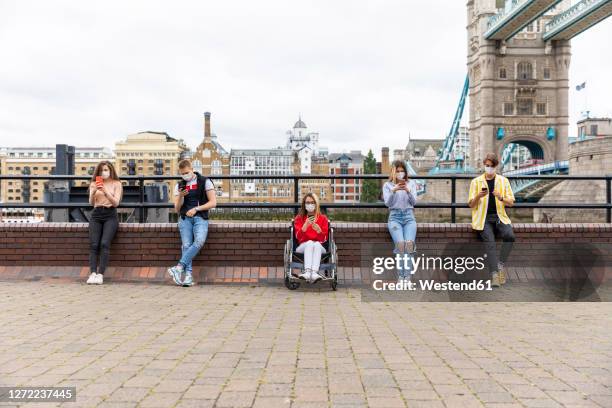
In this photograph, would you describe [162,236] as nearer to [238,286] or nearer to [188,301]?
[238,286]

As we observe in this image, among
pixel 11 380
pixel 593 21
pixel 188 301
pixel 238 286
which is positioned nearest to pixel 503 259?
pixel 238 286

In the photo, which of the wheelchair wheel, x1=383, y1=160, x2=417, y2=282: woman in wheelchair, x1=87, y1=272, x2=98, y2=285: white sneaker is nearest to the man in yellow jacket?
x1=383, y1=160, x2=417, y2=282: woman in wheelchair

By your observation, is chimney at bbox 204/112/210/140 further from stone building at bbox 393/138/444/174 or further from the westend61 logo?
the westend61 logo

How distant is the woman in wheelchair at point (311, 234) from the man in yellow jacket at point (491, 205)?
2.22 m

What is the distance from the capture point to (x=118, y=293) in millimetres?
7723

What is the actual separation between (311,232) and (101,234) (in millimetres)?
3170

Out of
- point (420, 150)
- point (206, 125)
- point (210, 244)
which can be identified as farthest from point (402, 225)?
point (420, 150)

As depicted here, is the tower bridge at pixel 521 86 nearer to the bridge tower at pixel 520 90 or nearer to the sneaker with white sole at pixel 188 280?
the bridge tower at pixel 520 90

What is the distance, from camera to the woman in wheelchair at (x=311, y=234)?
26.3ft

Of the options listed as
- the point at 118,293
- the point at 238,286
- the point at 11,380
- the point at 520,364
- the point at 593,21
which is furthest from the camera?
the point at 593,21

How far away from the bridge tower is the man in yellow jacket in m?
95.4

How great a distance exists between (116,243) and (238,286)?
83.5 inches

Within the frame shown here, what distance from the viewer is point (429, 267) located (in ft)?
21.3

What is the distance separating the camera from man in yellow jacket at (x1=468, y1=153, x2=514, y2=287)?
28.1 ft
